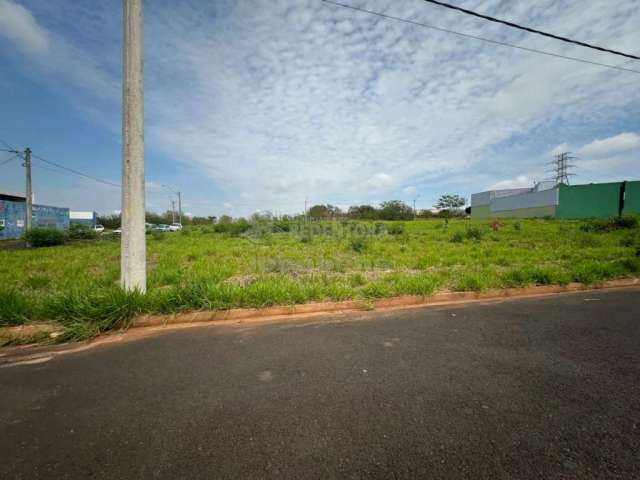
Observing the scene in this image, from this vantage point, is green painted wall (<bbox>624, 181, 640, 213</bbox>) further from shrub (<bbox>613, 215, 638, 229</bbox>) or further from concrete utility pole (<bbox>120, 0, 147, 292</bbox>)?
concrete utility pole (<bbox>120, 0, 147, 292</bbox>)

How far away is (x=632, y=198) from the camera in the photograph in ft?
90.1

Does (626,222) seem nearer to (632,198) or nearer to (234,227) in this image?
(632,198)

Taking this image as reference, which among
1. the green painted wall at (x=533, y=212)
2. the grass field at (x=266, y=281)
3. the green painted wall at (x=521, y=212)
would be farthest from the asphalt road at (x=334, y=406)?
the green painted wall at (x=521, y=212)

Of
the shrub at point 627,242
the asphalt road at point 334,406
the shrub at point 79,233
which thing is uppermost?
the shrub at point 627,242

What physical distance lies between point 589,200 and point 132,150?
44809 millimetres

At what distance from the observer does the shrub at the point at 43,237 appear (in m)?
14.5

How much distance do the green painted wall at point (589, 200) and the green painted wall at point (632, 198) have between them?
669 mm

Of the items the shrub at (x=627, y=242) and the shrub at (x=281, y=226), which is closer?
the shrub at (x=627, y=242)

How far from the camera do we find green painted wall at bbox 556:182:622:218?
28.4 metres

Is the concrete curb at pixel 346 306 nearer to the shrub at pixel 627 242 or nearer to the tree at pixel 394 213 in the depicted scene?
the shrub at pixel 627 242

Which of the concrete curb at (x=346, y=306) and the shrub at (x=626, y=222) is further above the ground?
the shrub at (x=626, y=222)

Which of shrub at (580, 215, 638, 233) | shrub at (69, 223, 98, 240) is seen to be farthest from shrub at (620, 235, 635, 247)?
shrub at (69, 223, 98, 240)

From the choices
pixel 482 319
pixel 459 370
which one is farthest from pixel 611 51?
pixel 459 370

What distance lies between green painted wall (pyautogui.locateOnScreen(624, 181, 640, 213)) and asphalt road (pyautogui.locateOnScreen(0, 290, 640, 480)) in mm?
39120
